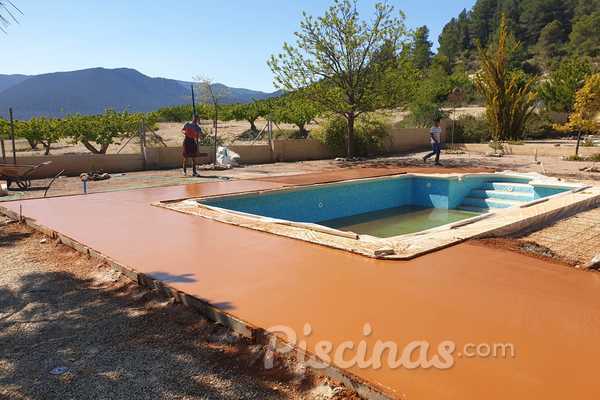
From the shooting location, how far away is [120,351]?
3148 mm

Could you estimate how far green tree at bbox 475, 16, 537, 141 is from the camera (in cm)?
2191

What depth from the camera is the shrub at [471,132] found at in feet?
76.1

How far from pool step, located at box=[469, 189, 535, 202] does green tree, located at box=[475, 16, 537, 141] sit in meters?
12.2

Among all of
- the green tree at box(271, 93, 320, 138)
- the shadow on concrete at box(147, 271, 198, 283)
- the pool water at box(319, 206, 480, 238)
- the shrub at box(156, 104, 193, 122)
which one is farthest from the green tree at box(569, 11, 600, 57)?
the shadow on concrete at box(147, 271, 198, 283)

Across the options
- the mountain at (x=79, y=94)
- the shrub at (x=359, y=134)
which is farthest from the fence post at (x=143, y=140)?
the mountain at (x=79, y=94)

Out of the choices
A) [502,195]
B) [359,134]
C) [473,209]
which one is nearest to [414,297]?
[473,209]

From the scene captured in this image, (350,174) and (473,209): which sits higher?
(350,174)

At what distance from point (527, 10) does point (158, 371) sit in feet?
340

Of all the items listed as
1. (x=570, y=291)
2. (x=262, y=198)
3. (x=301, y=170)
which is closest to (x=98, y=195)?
(x=262, y=198)

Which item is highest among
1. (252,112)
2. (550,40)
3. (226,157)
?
(550,40)

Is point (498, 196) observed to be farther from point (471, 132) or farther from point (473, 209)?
point (471, 132)

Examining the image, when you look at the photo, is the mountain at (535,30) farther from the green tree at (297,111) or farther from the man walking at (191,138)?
the man walking at (191,138)
